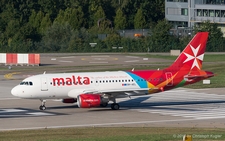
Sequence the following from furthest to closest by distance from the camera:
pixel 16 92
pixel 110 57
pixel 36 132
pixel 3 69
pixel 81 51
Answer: pixel 81 51, pixel 110 57, pixel 3 69, pixel 16 92, pixel 36 132

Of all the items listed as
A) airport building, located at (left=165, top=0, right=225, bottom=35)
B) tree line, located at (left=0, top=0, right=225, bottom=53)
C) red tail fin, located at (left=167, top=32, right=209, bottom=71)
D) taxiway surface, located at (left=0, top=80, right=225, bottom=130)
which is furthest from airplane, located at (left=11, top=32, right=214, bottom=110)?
airport building, located at (left=165, top=0, right=225, bottom=35)

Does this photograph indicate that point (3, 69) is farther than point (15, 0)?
No

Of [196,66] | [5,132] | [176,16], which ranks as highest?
[176,16]

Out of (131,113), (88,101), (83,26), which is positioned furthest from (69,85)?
(83,26)

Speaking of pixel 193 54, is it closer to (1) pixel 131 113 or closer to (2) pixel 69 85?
(1) pixel 131 113

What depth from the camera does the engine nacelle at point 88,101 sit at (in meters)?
49.1

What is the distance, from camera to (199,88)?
68.1m

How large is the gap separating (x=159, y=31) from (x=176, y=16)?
3034 centimetres

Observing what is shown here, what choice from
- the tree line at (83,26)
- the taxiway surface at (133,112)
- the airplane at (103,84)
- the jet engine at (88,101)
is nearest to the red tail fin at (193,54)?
the airplane at (103,84)

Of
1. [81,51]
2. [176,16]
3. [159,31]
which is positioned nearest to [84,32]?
[81,51]

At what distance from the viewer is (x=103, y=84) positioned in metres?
51.8

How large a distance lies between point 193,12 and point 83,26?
100 ft

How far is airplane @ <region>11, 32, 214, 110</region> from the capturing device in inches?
1996

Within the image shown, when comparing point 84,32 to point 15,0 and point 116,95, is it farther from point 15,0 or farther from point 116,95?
point 116,95
